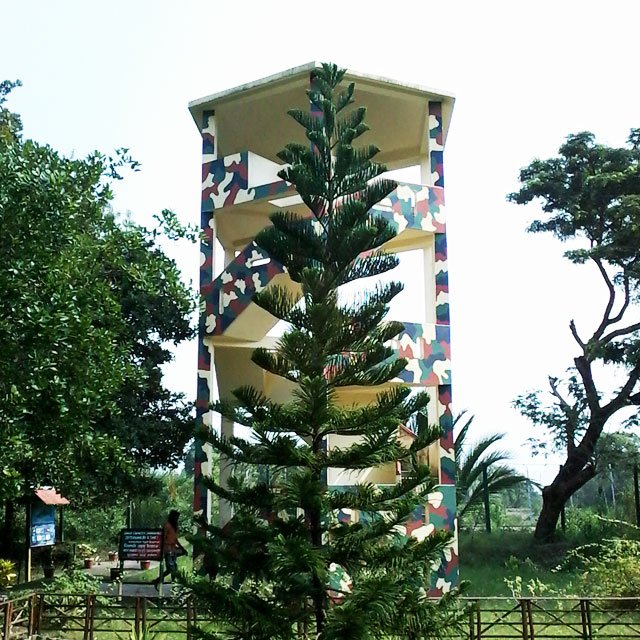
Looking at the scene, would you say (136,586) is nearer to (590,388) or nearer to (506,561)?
(506,561)

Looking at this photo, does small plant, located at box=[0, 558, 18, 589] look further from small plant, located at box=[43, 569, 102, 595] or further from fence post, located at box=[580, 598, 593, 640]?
fence post, located at box=[580, 598, 593, 640]

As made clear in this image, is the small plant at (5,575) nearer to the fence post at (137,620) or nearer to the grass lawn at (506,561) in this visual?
the fence post at (137,620)

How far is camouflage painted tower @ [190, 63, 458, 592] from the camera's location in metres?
9.57

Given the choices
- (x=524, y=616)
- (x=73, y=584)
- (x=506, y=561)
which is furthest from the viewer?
(x=506, y=561)

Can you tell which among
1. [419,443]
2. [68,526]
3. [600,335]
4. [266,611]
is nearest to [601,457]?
[600,335]

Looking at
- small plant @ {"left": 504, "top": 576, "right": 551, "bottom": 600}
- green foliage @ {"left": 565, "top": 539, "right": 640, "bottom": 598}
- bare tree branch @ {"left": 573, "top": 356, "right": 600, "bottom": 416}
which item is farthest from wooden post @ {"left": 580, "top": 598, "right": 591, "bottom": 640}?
bare tree branch @ {"left": 573, "top": 356, "right": 600, "bottom": 416}

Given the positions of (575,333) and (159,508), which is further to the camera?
(159,508)

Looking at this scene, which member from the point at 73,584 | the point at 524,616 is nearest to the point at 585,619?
the point at 524,616

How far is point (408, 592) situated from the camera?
222 inches

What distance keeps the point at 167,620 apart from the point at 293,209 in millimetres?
6131

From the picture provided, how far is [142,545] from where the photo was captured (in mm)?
9508

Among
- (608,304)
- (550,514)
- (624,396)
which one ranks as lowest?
(550,514)

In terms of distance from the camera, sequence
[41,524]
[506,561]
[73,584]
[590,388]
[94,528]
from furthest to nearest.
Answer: [94,528] < [590,388] < [506,561] < [41,524] < [73,584]

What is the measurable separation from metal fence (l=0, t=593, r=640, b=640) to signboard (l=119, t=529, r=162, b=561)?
2.22 ft
